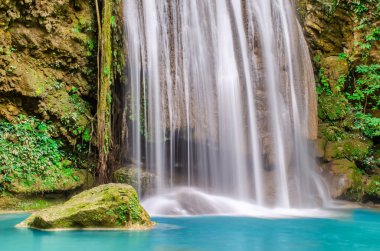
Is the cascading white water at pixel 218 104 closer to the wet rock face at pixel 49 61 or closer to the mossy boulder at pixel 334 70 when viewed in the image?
the wet rock face at pixel 49 61

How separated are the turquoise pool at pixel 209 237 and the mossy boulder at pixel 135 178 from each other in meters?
1.83

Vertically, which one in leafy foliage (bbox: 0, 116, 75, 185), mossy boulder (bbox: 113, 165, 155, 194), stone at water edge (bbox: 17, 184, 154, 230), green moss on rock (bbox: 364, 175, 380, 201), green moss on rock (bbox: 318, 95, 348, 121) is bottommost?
stone at water edge (bbox: 17, 184, 154, 230)

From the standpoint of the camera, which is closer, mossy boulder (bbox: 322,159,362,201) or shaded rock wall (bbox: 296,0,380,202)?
mossy boulder (bbox: 322,159,362,201)

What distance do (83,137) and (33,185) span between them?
1.58 metres

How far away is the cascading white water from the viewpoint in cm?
962

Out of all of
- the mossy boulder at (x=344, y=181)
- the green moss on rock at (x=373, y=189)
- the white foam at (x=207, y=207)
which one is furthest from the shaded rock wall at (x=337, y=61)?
the white foam at (x=207, y=207)

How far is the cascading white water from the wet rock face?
3.39ft

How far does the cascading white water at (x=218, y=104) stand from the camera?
9.62 meters

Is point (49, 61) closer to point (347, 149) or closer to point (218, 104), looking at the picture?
point (218, 104)

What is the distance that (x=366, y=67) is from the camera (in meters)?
13.0

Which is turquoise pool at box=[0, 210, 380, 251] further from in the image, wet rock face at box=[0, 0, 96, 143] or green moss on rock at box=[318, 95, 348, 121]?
green moss on rock at box=[318, 95, 348, 121]

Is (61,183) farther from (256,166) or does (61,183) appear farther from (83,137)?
(256,166)

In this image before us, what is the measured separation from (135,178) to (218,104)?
107 inches

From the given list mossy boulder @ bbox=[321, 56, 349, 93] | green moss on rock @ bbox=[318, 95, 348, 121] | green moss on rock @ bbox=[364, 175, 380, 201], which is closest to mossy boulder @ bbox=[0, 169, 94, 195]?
green moss on rock @ bbox=[364, 175, 380, 201]
